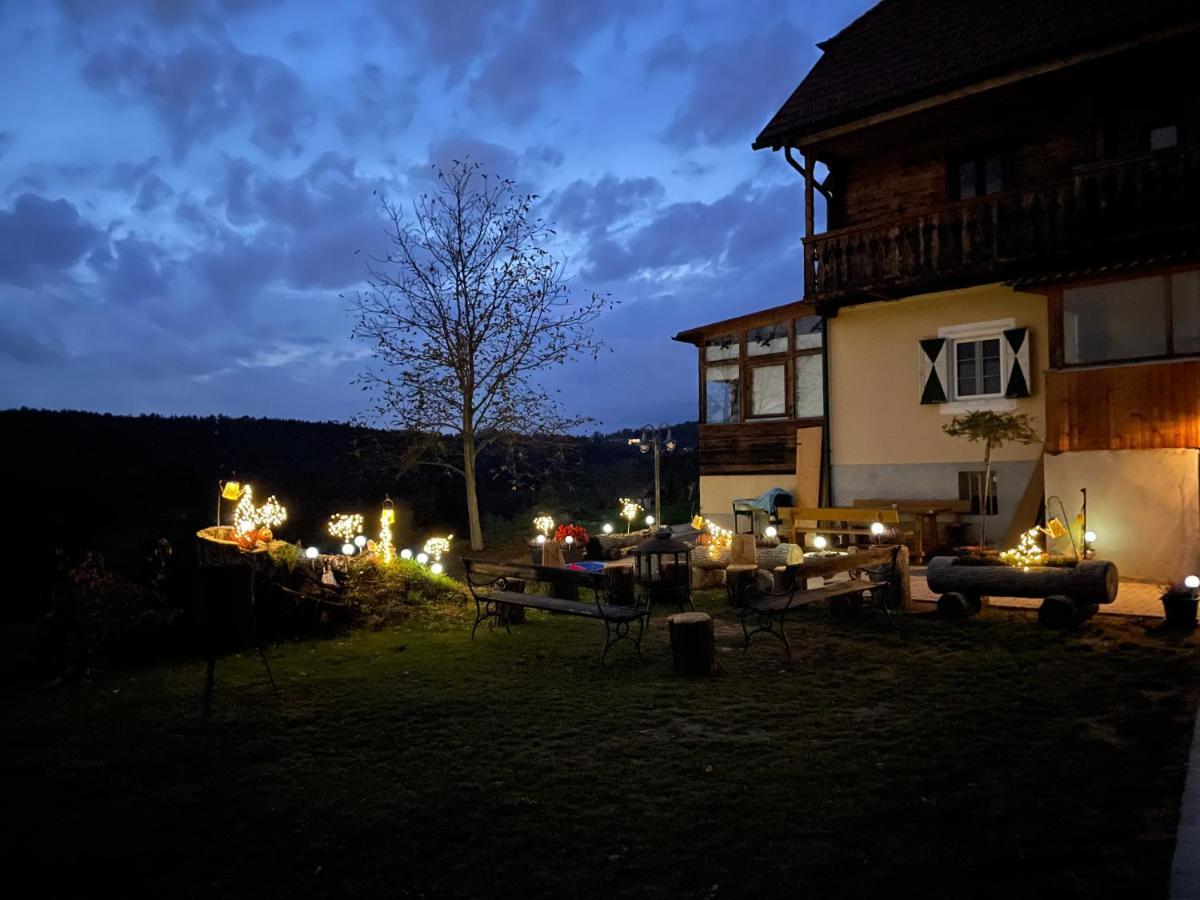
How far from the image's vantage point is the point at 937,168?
1439 centimetres

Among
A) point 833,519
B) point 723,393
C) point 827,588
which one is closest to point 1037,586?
point 827,588

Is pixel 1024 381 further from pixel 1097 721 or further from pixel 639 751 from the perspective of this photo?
pixel 639 751

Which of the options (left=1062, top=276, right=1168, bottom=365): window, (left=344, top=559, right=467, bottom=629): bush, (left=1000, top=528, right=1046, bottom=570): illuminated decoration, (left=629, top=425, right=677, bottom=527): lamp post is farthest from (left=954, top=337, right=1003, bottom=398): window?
(left=344, top=559, right=467, bottom=629): bush

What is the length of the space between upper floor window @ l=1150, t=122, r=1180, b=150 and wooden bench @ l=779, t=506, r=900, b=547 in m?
6.47

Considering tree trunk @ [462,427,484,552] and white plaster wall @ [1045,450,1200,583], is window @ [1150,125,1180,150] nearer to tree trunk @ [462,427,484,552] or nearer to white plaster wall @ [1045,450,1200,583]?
white plaster wall @ [1045,450,1200,583]

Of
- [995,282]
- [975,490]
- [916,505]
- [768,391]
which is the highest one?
[995,282]

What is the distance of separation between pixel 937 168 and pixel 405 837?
13997 mm

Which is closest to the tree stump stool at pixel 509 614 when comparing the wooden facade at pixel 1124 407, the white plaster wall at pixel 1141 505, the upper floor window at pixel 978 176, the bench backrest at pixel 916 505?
the bench backrest at pixel 916 505

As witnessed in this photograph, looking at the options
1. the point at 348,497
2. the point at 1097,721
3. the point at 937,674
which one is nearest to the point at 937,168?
the point at 937,674

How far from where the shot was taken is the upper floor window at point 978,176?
45.8 feet

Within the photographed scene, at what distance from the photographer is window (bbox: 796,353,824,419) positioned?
16016 millimetres

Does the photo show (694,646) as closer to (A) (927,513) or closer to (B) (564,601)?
(B) (564,601)

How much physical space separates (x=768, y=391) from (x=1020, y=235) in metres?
5.53

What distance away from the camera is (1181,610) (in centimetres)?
802
